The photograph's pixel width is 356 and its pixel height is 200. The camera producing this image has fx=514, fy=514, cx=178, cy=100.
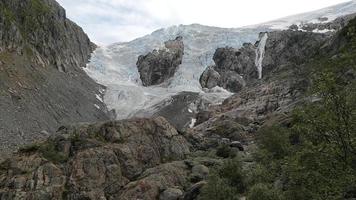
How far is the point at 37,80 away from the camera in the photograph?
10056 centimetres

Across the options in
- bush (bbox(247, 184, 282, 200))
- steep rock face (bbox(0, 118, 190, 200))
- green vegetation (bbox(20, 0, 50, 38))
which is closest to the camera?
bush (bbox(247, 184, 282, 200))

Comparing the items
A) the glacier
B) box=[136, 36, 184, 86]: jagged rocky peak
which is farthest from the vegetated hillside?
box=[136, 36, 184, 86]: jagged rocky peak

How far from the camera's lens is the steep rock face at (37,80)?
7781 cm

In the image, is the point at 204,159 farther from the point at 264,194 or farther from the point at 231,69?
the point at 231,69

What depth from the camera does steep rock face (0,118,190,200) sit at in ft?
149

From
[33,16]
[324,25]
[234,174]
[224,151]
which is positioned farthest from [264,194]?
[324,25]

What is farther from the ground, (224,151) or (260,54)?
(224,151)

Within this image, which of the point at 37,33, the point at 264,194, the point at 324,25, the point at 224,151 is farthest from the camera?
the point at 324,25

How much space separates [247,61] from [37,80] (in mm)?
76812

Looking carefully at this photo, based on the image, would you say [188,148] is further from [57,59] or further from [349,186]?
[57,59]

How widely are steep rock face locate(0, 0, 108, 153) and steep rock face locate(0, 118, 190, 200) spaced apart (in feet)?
55.5

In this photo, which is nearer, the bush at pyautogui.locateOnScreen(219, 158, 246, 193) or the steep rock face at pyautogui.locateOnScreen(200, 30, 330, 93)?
the bush at pyautogui.locateOnScreen(219, 158, 246, 193)

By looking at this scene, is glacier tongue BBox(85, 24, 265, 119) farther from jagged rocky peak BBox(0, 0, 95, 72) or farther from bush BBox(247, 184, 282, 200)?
bush BBox(247, 184, 282, 200)

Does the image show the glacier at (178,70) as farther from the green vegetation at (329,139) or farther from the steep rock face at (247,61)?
the green vegetation at (329,139)
